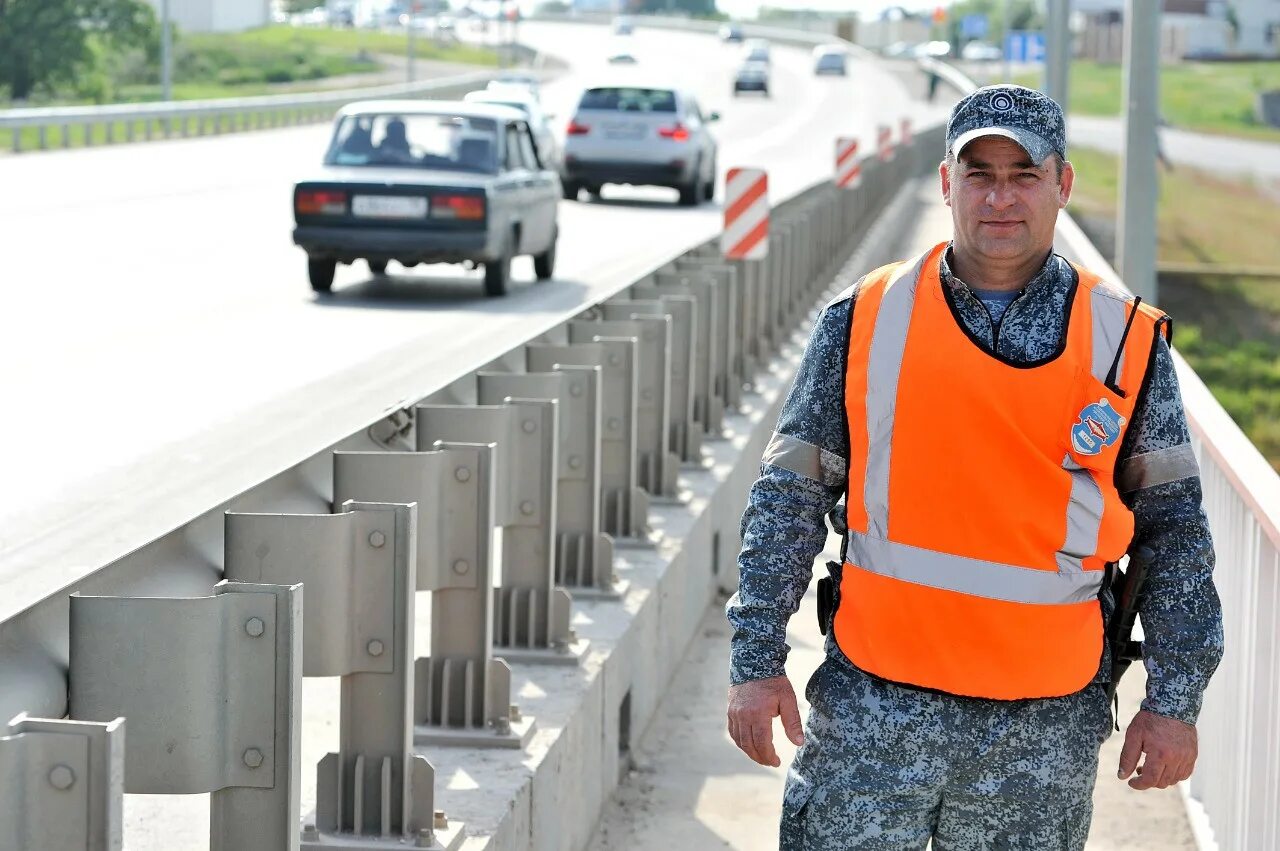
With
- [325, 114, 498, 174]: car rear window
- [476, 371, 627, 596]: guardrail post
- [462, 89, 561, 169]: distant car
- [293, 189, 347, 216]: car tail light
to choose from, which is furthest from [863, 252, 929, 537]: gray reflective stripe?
[462, 89, 561, 169]: distant car

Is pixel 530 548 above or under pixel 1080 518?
under

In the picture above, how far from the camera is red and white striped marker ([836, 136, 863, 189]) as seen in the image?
2878 cm

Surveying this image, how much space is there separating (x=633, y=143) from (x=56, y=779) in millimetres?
32326

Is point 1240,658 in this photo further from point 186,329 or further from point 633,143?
point 633,143

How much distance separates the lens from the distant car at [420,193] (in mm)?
18656

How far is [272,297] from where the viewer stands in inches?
719

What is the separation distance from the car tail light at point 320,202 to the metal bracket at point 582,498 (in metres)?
11.4

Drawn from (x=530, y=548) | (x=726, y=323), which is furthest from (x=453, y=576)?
(x=726, y=323)

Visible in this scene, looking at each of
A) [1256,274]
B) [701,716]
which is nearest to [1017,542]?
[701,716]

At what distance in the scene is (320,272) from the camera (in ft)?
61.9

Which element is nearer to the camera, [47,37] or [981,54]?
[47,37]

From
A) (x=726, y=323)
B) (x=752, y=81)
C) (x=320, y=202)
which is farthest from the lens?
(x=752, y=81)

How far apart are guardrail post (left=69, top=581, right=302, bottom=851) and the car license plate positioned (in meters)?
15.3

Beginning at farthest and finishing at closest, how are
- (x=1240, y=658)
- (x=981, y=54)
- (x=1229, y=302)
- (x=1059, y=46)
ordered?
(x=981, y=54) < (x=1229, y=302) < (x=1059, y=46) < (x=1240, y=658)
